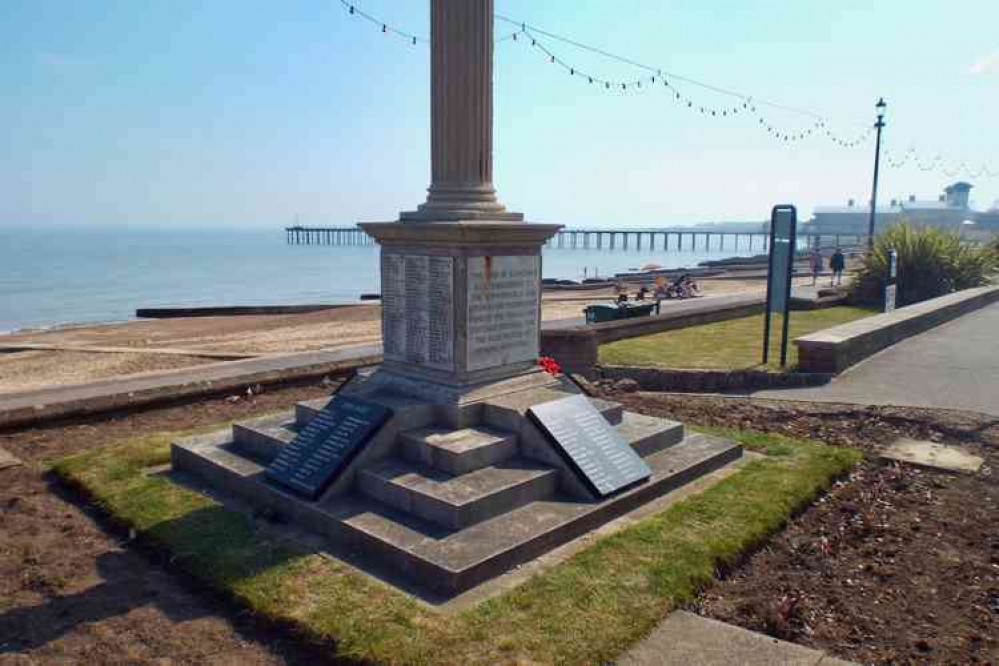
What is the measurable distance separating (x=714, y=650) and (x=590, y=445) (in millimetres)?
2516

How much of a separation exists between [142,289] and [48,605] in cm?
6131

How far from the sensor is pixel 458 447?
6219mm

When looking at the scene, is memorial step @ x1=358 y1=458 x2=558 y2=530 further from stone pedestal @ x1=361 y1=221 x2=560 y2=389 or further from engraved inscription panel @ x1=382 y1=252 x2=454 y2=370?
engraved inscription panel @ x1=382 y1=252 x2=454 y2=370

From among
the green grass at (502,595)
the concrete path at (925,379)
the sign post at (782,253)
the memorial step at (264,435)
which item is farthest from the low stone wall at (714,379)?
the memorial step at (264,435)

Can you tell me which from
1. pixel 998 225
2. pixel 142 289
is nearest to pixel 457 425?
pixel 142 289

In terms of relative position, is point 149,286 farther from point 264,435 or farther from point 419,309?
point 419,309

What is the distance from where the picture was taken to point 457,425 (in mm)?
6699

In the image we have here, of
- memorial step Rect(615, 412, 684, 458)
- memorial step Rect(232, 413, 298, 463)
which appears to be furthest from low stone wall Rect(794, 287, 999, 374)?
memorial step Rect(232, 413, 298, 463)

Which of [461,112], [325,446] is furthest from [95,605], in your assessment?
[461,112]

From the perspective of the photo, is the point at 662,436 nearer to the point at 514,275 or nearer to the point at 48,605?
the point at 514,275

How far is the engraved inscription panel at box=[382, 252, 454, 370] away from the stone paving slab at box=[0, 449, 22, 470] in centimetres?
399

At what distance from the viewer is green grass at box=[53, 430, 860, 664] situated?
13.8 ft

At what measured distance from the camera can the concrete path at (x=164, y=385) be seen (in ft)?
29.2

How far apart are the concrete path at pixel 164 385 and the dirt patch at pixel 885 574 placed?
765 centimetres
